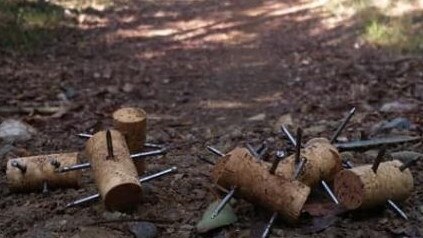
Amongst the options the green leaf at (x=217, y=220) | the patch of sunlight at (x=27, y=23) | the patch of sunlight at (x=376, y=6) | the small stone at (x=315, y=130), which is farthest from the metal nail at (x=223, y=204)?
the patch of sunlight at (x=376, y=6)

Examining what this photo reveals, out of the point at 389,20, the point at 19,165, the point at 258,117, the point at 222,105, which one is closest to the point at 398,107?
the point at 258,117

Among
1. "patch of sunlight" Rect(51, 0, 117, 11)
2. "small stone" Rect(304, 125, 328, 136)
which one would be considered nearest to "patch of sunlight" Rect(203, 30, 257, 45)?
"patch of sunlight" Rect(51, 0, 117, 11)

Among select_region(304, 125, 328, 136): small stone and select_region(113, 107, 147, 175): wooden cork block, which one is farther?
select_region(304, 125, 328, 136): small stone

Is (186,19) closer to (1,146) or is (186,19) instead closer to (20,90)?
(20,90)

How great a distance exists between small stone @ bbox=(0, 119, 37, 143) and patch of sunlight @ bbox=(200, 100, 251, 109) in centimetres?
260

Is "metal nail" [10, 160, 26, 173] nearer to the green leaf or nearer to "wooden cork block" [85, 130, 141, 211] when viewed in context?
"wooden cork block" [85, 130, 141, 211]

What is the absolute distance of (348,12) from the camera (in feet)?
42.1

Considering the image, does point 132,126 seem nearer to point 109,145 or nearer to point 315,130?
point 109,145

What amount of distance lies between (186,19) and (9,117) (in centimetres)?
836

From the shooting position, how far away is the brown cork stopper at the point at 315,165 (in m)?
3.44

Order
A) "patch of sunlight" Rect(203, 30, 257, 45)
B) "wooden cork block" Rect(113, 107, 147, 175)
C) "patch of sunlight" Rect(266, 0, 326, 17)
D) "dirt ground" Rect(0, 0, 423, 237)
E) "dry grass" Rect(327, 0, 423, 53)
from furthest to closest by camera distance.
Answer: "patch of sunlight" Rect(266, 0, 326, 17), "patch of sunlight" Rect(203, 30, 257, 45), "dry grass" Rect(327, 0, 423, 53), "wooden cork block" Rect(113, 107, 147, 175), "dirt ground" Rect(0, 0, 423, 237)

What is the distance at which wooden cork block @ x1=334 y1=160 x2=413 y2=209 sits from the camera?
328 cm

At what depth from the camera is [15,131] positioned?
5805 millimetres

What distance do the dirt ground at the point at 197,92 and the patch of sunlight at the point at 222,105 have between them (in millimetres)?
→ 27
